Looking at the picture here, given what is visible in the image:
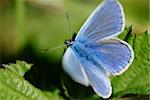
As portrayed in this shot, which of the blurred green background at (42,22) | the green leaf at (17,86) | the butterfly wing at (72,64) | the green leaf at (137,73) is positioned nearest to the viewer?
the butterfly wing at (72,64)

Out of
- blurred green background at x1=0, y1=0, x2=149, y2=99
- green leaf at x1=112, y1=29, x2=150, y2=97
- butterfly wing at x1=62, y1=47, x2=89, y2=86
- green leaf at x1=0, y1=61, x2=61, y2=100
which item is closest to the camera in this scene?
butterfly wing at x1=62, y1=47, x2=89, y2=86

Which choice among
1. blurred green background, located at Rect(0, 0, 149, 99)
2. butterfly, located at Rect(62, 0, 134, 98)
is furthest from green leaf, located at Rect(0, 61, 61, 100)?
blurred green background, located at Rect(0, 0, 149, 99)

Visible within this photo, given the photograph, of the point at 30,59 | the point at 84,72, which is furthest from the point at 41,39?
the point at 84,72

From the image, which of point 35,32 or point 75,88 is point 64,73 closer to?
point 75,88

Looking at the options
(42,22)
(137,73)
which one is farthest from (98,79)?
(42,22)

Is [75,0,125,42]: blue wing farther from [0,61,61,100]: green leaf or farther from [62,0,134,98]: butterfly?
[0,61,61,100]: green leaf

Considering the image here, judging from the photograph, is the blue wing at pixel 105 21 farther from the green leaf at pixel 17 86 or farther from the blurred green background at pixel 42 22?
the blurred green background at pixel 42 22

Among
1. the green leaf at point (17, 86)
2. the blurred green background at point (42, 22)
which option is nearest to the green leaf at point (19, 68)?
the green leaf at point (17, 86)
